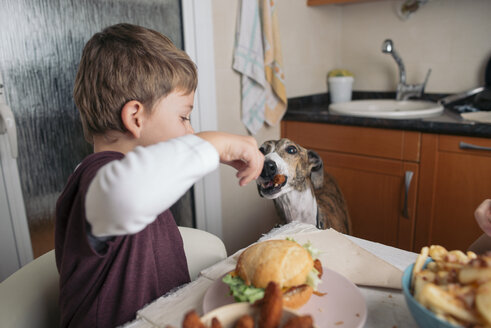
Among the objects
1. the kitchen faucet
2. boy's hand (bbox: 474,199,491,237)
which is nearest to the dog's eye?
boy's hand (bbox: 474,199,491,237)

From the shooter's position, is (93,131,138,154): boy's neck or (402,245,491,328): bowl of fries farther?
(93,131,138,154): boy's neck

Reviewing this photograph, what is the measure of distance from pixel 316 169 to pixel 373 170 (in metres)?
0.69

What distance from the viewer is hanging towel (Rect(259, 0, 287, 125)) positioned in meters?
1.95

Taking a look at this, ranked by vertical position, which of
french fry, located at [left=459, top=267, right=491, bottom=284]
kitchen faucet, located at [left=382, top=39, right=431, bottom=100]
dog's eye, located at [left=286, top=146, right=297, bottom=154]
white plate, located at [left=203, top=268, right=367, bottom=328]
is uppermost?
kitchen faucet, located at [left=382, top=39, right=431, bottom=100]

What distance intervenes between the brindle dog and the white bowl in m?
0.82

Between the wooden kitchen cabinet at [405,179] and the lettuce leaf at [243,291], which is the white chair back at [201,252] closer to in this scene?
the lettuce leaf at [243,291]

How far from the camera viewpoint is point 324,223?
1463 millimetres

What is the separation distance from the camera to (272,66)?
80.7 inches

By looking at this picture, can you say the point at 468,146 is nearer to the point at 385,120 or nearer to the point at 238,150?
the point at 385,120

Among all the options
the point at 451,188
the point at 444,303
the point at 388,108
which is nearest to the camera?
the point at 444,303

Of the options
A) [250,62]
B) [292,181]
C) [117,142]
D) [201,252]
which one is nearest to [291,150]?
[292,181]

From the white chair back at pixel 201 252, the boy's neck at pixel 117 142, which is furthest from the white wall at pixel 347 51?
the boy's neck at pixel 117 142

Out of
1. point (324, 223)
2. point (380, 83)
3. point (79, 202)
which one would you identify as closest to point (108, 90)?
point (79, 202)

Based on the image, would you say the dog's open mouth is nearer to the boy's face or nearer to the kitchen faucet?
the boy's face
